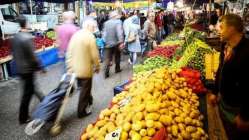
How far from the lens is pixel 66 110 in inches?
254

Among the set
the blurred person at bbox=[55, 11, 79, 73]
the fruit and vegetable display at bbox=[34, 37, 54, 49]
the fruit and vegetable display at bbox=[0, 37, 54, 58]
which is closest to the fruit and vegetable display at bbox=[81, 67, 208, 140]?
the blurred person at bbox=[55, 11, 79, 73]

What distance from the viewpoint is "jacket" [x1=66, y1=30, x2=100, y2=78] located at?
18.0 ft

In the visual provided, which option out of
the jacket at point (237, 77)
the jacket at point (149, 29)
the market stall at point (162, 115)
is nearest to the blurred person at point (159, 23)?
the jacket at point (149, 29)

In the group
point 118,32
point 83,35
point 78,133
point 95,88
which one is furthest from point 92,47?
point 118,32

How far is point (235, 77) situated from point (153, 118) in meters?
0.91

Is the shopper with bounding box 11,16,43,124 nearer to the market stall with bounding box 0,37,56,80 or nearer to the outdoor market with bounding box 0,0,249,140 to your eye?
the outdoor market with bounding box 0,0,249,140

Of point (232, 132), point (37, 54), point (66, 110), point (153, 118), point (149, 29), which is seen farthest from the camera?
point (149, 29)

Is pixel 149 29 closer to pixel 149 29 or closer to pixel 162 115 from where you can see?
pixel 149 29

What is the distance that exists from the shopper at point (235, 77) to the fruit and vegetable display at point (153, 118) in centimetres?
34

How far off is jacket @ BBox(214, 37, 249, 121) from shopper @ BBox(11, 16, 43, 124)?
3716mm

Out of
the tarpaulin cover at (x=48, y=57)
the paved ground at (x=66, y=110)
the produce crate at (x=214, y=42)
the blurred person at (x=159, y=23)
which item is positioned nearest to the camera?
the paved ground at (x=66, y=110)

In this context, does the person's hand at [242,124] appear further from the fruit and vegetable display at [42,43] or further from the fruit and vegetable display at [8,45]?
the fruit and vegetable display at [42,43]

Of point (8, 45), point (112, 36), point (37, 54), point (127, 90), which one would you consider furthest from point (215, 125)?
point (8, 45)

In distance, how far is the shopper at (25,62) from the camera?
5465 mm
